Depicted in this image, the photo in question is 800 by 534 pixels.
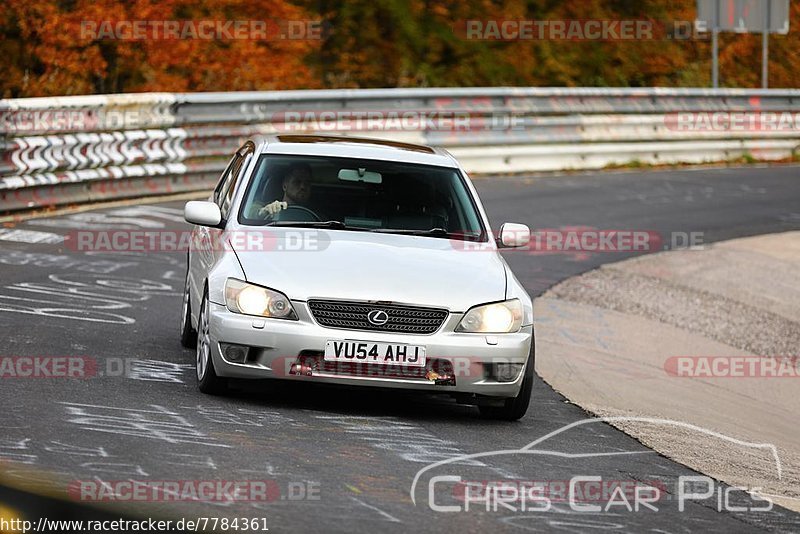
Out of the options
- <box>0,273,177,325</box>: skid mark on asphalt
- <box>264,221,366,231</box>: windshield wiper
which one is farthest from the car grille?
<box>0,273,177,325</box>: skid mark on asphalt

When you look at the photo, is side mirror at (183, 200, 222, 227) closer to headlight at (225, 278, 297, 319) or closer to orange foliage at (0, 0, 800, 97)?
headlight at (225, 278, 297, 319)

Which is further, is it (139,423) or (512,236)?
(512,236)

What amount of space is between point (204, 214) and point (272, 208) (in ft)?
1.50

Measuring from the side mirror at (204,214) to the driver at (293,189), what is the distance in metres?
0.31

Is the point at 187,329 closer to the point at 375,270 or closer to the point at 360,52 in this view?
the point at 375,270

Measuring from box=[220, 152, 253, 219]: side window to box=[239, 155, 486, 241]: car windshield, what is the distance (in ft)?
0.62

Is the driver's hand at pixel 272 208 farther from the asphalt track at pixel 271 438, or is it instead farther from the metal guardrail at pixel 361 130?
the metal guardrail at pixel 361 130

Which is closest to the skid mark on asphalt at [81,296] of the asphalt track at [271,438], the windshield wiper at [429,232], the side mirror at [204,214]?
the asphalt track at [271,438]

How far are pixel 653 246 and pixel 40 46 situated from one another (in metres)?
11.9

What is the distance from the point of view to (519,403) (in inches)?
356

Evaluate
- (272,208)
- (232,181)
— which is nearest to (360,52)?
(232,181)

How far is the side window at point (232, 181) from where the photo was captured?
33.1 ft

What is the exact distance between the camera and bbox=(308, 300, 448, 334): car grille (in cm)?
856

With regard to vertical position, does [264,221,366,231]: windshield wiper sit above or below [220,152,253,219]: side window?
below
